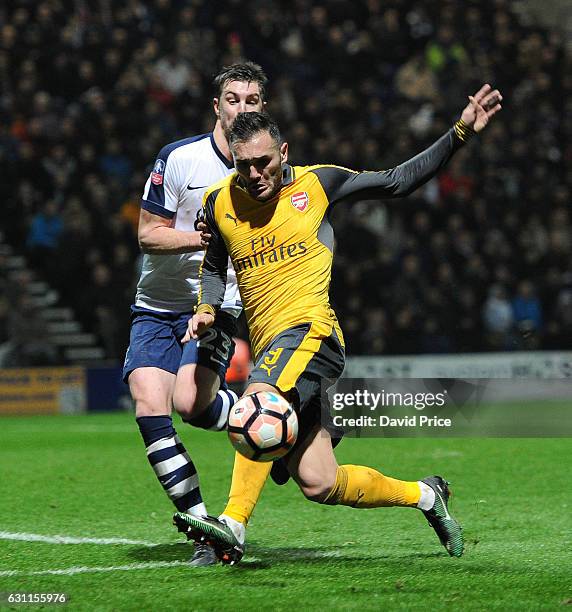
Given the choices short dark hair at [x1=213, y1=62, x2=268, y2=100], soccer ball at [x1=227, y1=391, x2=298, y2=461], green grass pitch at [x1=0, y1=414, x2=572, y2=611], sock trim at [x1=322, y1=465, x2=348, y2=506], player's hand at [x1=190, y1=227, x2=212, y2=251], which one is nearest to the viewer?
green grass pitch at [x1=0, y1=414, x2=572, y2=611]

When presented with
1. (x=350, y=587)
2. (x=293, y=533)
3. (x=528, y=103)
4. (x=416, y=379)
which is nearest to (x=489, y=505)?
(x=293, y=533)

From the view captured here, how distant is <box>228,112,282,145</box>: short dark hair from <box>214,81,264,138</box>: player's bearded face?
618 millimetres

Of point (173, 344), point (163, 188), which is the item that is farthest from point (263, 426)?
point (163, 188)

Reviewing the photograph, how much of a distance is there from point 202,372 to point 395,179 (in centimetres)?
132

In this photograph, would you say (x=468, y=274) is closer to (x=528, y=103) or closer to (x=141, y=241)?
(x=528, y=103)

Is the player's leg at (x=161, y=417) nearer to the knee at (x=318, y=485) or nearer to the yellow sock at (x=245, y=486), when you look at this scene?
the yellow sock at (x=245, y=486)

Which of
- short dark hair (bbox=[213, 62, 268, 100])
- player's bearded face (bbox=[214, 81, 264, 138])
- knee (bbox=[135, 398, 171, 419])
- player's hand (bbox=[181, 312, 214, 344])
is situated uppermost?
short dark hair (bbox=[213, 62, 268, 100])

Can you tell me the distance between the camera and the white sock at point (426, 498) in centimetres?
563

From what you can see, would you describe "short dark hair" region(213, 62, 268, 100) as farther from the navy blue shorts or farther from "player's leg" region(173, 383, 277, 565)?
"player's leg" region(173, 383, 277, 565)

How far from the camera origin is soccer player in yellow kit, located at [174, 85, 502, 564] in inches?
206

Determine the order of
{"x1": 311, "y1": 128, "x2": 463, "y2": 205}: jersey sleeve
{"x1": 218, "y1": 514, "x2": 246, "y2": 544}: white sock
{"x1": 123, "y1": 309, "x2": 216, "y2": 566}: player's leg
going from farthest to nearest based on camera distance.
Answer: {"x1": 123, "y1": 309, "x2": 216, "y2": 566}: player's leg
{"x1": 311, "y1": 128, "x2": 463, "y2": 205}: jersey sleeve
{"x1": 218, "y1": 514, "x2": 246, "y2": 544}: white sock

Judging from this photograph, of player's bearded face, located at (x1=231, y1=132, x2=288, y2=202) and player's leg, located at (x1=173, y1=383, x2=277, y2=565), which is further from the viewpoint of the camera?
player's bearded face, located at (x1=231, y1=132, x2=288, y2=202)

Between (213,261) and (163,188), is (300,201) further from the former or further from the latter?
(163,188)

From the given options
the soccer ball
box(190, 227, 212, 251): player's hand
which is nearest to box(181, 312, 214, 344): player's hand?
the soccer ball
